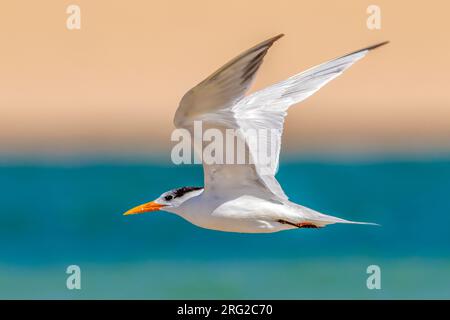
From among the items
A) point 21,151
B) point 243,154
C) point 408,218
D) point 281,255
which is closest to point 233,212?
point 243,154

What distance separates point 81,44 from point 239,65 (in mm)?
5280

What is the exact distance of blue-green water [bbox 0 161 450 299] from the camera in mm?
6496

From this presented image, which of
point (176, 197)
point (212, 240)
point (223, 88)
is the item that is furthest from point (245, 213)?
point (212, 240)

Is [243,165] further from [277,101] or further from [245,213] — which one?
[277,101]

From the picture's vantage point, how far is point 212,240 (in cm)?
718

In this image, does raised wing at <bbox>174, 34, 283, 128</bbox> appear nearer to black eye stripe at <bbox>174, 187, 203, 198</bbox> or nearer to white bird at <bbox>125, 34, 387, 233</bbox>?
white bird at <bbox>125, 34, 387, 233</bbox>

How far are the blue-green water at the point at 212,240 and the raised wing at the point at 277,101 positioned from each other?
101 inches

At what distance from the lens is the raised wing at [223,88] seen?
314 cm

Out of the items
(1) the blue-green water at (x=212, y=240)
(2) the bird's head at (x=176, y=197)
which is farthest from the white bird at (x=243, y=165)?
(1) the blue-green water at (x=212, y=240)

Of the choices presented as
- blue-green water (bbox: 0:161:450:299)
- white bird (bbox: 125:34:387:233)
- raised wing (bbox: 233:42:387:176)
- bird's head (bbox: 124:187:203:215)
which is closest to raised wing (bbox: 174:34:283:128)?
white bird (bbox: 125:34:387:233)

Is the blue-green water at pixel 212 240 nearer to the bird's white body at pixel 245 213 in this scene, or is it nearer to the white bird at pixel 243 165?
the white bird at pixel 243 165

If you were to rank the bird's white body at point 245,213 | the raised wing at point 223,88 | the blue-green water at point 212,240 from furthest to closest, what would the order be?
the blue-green water at point 212,240 → the bird's white body at point 245,213 → the raised wing at point 223,88

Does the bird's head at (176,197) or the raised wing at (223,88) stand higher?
the raised wing at (223,88)

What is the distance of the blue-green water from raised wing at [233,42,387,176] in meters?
2.58
